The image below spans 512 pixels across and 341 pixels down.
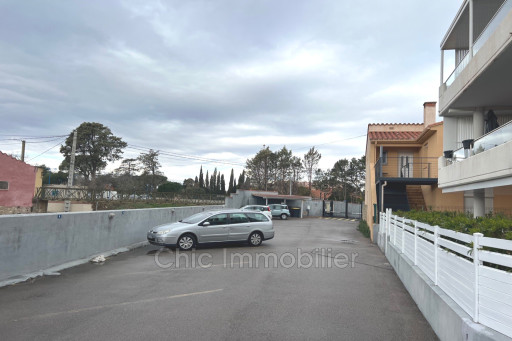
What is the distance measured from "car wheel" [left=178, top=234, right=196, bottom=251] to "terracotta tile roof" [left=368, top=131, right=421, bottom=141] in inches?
634

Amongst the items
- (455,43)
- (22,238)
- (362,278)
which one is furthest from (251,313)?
(455,43)

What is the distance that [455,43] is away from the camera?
14.6 metres

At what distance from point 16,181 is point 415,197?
95.4 feet

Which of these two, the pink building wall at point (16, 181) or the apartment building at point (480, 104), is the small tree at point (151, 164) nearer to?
the pink building wall at point (16, 181)

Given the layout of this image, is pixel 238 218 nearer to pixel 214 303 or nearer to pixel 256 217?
pixel 256 217

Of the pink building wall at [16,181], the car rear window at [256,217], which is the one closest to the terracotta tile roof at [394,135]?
the car rear window at [256,217]

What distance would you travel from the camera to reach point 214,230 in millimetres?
13516

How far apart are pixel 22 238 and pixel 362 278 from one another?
7634mm

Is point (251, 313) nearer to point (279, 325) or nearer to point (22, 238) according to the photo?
point (279, 325)

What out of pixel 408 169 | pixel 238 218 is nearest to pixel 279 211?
pixel 408 169

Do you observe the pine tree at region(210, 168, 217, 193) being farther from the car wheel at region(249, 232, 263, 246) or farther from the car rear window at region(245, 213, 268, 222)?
the car wheel at region(249, 232, 263, 246)

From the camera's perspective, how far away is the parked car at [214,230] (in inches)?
501

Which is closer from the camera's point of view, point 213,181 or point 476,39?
point 476,39

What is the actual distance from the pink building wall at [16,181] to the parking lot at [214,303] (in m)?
23.2
